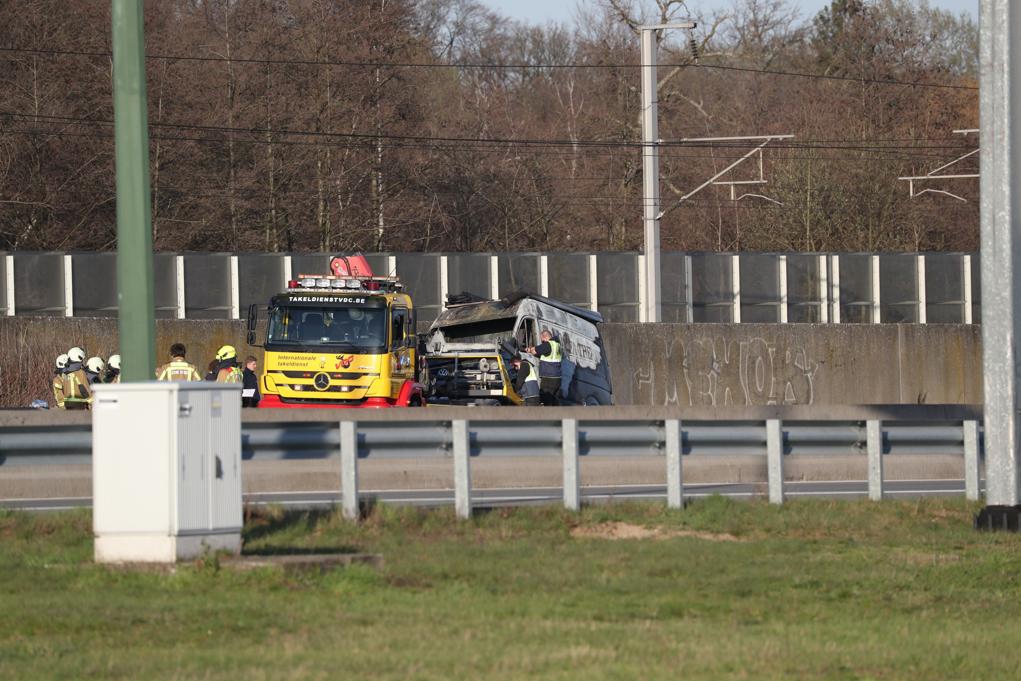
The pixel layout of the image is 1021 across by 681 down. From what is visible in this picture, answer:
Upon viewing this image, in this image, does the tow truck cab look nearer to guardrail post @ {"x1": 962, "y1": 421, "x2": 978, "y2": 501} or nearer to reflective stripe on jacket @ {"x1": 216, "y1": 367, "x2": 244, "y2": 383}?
reflective stripe on jacket @ {"x1": 216, "y1": 367, "x2": 244, "y2": 383}

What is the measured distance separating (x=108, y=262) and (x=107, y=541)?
95.4 ft

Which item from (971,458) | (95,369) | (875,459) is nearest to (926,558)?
(875,459)

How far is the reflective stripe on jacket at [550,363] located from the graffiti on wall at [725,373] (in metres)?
10.4

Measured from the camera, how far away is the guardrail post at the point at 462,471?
13.8m

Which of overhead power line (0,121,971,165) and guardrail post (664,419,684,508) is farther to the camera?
overhead power line (0,121,971,165)

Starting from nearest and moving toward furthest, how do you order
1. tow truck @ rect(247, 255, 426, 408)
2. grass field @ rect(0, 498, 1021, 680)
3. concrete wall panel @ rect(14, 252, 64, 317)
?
grass field @ rect(0, 498, 1021, 680)
tow truck @ rect(247, 255, 426, 408)
concrete wall panel @ rect(14, 252, 64, 317)

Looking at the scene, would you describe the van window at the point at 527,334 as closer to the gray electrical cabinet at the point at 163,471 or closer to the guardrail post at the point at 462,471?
the guardrail post at the point at 462,471

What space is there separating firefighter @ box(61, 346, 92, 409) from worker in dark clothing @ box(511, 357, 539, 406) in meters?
8.64

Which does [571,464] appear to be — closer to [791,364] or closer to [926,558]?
[926,558]

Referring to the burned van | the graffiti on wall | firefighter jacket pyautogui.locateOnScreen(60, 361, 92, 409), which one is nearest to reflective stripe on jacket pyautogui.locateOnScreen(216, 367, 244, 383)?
firefighter jacket pyautogui.locateOnScreen(60, 361, 92, 409)

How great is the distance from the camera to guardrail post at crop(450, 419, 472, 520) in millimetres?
13820

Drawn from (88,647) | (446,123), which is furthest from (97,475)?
(446,123)

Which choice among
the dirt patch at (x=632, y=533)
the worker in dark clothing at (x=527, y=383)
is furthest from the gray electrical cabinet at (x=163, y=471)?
the worker in dark clothing at (x=527, y=383)

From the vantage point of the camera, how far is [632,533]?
13.7 m
